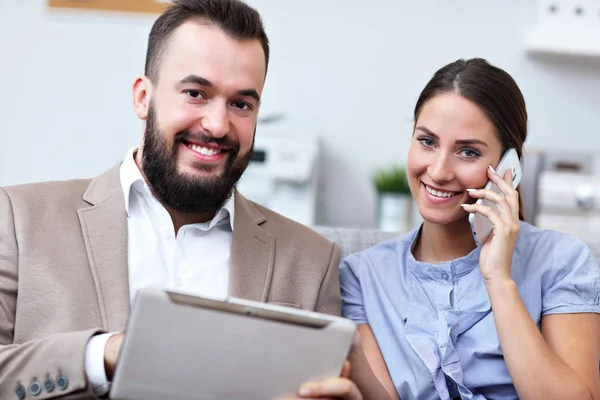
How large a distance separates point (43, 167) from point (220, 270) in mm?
3267

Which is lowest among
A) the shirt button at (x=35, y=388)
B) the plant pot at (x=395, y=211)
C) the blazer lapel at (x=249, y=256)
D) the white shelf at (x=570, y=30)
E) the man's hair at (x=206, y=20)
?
the plant pot at (x=395, y=211)

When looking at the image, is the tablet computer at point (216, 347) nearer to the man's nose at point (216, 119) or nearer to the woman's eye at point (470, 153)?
the man's nose at point (216, 119)

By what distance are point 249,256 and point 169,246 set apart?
16 centimetres

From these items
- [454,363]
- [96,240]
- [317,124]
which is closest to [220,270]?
[96,240]

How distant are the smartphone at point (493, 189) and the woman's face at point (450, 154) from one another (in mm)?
16

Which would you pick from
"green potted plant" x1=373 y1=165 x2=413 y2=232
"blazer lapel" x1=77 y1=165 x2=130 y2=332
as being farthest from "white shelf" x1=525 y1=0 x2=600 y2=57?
"blazer lapel" x1=77 y1=165 x2=130 y2=332

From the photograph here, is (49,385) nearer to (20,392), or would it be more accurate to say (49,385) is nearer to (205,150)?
(20,392)

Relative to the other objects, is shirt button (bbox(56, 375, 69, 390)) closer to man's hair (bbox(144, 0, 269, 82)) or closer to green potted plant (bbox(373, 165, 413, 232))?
man's hair (bbox(144, 0, 269, 82))

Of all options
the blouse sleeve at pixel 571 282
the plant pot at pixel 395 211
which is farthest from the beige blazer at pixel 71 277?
the plant pot at pixel 395 211

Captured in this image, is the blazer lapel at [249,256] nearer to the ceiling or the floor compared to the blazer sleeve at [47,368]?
nearer to the ceiling

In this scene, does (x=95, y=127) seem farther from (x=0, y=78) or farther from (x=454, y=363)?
(x=454, y=363)

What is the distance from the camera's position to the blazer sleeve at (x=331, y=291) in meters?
1.61

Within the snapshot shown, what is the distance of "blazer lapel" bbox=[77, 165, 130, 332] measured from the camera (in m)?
1.40

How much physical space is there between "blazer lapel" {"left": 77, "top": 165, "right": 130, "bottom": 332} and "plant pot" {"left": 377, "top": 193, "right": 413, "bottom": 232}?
2.62 meters
